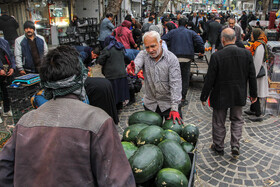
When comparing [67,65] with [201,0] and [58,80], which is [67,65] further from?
[201,0]

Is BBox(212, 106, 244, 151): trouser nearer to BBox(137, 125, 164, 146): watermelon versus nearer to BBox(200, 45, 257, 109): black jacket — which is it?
BBox(200, 45, 257, 109): black jacket

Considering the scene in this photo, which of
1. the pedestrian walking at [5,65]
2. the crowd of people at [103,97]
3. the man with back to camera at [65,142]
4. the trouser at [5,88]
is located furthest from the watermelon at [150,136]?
the trouser at [5,88]

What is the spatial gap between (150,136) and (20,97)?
3.19m

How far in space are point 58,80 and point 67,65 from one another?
11 cm

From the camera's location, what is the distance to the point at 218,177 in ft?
12.1

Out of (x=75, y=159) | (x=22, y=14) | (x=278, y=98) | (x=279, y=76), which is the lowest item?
(x=278, y=98)

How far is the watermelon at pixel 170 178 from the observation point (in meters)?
1.84

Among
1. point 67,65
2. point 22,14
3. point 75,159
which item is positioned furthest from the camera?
point 22,14

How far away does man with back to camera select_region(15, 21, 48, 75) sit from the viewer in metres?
5.36

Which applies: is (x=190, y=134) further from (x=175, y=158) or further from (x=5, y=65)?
(x=5, y=65)

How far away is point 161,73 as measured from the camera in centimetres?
324

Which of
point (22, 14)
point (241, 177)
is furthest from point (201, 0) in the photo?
point (241, 177)

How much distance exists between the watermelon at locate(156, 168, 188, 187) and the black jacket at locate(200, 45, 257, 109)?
231 centimetres

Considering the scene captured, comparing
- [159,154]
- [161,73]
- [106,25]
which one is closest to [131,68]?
[161,73]
